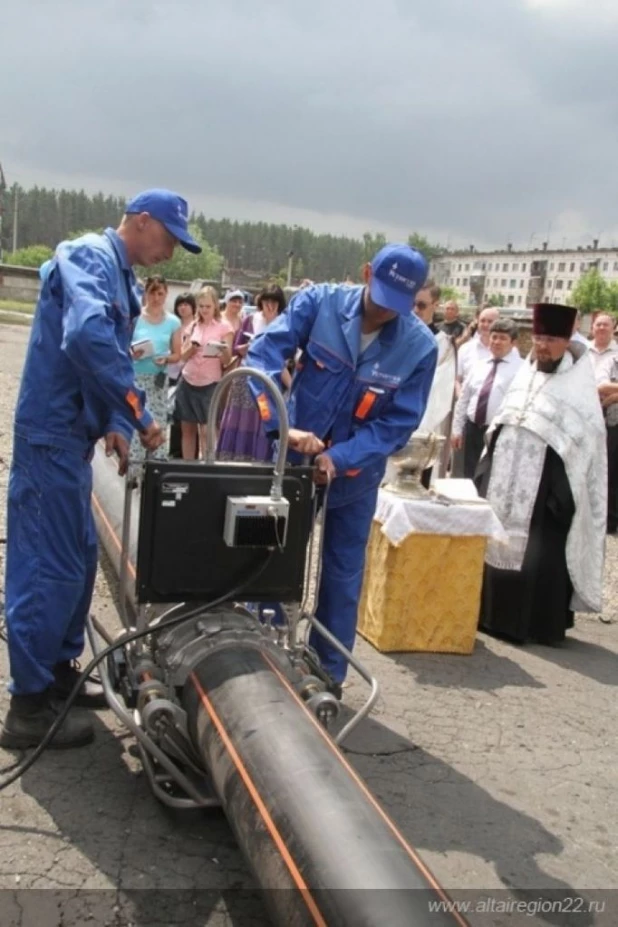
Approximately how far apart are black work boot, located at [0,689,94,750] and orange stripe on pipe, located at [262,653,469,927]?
3.45ft

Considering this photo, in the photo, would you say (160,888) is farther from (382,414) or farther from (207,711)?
(382,414)

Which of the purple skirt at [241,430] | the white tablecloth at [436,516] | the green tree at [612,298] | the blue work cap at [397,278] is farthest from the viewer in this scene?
the green tree at [612,298]

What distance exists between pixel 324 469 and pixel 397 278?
33.5 inches

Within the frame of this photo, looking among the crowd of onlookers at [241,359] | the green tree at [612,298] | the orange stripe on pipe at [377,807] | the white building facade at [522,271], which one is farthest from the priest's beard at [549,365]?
the white building facade at [522,271]

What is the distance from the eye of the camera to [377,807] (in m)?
2.30

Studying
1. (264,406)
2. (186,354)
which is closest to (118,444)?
(264,406)

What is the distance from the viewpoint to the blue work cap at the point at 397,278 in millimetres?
3623

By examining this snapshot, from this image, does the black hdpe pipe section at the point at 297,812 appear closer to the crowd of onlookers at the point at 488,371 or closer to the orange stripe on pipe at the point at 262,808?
the orange stripe on pipe at the point at 262,808

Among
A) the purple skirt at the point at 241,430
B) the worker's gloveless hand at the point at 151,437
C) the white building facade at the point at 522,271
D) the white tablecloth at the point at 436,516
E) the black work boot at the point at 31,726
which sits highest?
the white building facade at the point at 522,271

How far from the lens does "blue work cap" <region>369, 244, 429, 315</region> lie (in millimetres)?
3623

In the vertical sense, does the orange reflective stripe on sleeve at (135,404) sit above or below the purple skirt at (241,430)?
above

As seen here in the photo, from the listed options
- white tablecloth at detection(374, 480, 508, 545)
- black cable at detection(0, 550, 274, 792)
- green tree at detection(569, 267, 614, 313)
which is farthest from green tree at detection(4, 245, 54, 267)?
black cable at detection(0, 550, 274, 792)

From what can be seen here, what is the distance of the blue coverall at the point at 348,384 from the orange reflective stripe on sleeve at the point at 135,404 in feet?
2.26

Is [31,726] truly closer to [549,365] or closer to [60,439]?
[60,439]
